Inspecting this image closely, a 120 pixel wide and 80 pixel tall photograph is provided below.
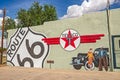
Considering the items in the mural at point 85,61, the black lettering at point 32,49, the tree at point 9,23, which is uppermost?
the tree at point 9,23

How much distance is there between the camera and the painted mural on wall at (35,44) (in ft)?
71.8

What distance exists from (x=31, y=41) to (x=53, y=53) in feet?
11.1

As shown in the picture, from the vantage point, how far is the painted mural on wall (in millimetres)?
→ 21891

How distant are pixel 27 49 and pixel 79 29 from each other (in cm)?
712

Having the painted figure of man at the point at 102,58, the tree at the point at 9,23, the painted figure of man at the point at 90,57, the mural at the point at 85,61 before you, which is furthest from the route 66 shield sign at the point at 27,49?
the tree at the point at 9,23

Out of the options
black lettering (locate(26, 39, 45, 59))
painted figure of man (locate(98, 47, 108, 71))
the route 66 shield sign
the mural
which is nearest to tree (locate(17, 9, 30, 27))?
the route 66 shield sign

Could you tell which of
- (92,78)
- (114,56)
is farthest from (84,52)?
(92,78)

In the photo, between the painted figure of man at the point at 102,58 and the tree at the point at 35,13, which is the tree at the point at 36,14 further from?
the painted figure of man at the point at 102,58

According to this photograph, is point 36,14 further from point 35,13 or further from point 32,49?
point 32,49

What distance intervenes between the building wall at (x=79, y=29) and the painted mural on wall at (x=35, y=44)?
0.35m

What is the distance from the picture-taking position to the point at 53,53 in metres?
23.5

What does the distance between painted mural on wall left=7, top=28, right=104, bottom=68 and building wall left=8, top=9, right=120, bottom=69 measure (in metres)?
0.35

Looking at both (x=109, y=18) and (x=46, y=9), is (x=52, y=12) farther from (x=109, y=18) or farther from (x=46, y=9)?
(x=109, y=18)

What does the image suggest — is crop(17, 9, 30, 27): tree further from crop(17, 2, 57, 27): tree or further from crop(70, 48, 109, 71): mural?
crop(70, 48, 109, 71): mural
